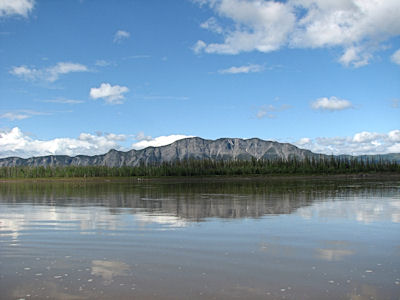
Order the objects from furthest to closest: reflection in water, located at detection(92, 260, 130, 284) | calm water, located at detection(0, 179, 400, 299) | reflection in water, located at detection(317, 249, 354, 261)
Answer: reflection in water, located at detection(317, 249, 354, 261), reflection in water, located at detection(92, 260, 130, 284), calm water, located at detection(0, 179, 400, 299)

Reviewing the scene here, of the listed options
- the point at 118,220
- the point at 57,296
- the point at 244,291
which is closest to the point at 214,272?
the point at 244,291

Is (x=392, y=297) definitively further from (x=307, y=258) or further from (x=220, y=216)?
(x=220, y=216)

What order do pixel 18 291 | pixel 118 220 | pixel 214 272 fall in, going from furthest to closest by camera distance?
pixel 118 220
pixel 214 272
pixel 18 291

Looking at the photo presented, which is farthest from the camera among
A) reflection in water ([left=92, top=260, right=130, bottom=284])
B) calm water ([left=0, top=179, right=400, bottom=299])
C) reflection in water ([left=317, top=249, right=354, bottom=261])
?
reflection in water ([left=317, top=249, right=354, bottom=261])

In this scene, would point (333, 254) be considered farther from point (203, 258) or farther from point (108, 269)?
point (108, 269)

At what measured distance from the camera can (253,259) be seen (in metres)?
17.1

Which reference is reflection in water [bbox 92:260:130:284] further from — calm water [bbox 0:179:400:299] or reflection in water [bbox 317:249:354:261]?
reflection in water [bbox 317:249:354:261]

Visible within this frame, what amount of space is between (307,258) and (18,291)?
11.5 m

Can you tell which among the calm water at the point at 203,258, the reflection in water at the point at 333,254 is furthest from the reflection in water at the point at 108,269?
the reflection in water at the point at 333,254

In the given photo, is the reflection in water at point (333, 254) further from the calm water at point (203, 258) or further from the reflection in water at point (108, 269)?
the reflection in water at point (108, 269)

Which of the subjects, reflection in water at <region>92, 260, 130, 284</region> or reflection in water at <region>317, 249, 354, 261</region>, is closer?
reflection in water at <region>92, 260, 130, 284</region>

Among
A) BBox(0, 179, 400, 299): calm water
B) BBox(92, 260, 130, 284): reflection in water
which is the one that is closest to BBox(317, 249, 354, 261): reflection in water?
BBox(0, 179, 400, 299): calm water

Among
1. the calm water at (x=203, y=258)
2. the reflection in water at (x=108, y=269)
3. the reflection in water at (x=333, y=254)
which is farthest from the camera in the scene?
the reflection in water at (x=333, y=254)

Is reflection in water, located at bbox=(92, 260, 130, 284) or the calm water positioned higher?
reflection in water, located at bbox=(92, 260, 130, 284)
